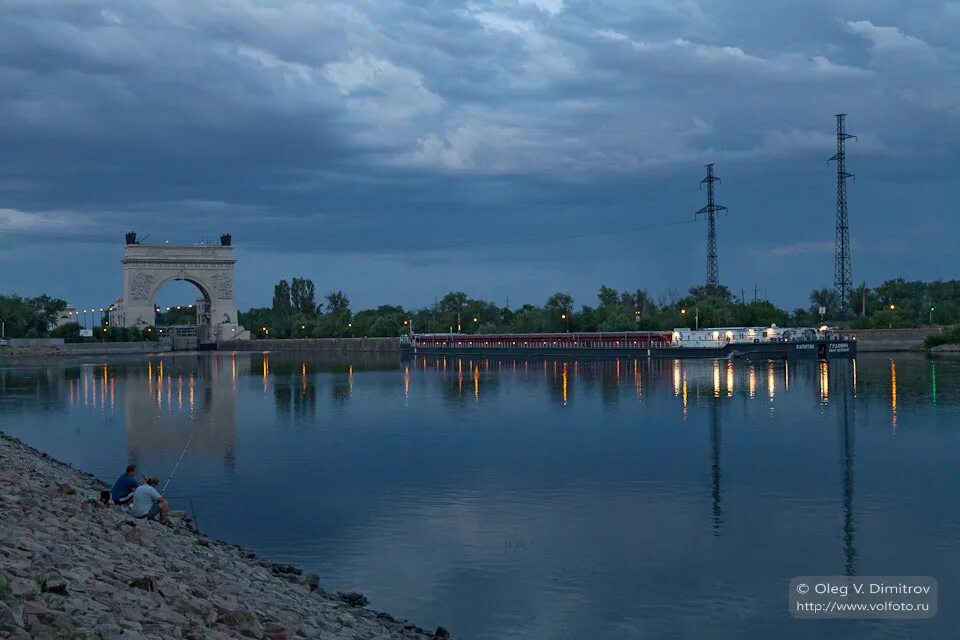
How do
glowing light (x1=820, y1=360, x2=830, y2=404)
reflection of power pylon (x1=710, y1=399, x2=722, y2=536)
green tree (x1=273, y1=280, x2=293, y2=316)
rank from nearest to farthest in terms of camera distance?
reflection of power pylon (x1=710, y1=399, x2=722, y2=536)
glowing light (x1=820, y1=360, x2=830, y2=404)
green tree (x1=273, y1=280, x2=293, y2=316)

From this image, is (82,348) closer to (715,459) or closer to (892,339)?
(892,339)

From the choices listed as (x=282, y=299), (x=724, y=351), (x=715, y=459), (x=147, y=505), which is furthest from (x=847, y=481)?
(x=282, y=299)

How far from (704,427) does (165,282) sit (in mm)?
96627

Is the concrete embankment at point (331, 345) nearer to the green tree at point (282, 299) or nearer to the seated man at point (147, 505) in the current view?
the green tree at point (282, 299)

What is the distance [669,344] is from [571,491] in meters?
69.4

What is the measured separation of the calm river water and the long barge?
29.4m

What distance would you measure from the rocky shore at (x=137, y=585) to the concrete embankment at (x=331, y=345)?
116 metres

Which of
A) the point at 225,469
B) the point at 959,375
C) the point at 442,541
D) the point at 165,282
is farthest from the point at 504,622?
the point at 165,282

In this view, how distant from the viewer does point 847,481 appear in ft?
76.3

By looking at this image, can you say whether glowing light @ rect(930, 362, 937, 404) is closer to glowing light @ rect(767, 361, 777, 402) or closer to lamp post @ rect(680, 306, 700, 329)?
glowing light @ rect(767, 361, 777, 402)

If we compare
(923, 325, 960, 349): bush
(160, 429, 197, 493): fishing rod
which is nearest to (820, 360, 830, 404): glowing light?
(923, 325, 960, 349): bush

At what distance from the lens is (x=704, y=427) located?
113 feet

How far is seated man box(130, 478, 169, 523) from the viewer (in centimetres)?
1598

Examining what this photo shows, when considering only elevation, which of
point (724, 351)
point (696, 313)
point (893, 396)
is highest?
point (696, 313)
